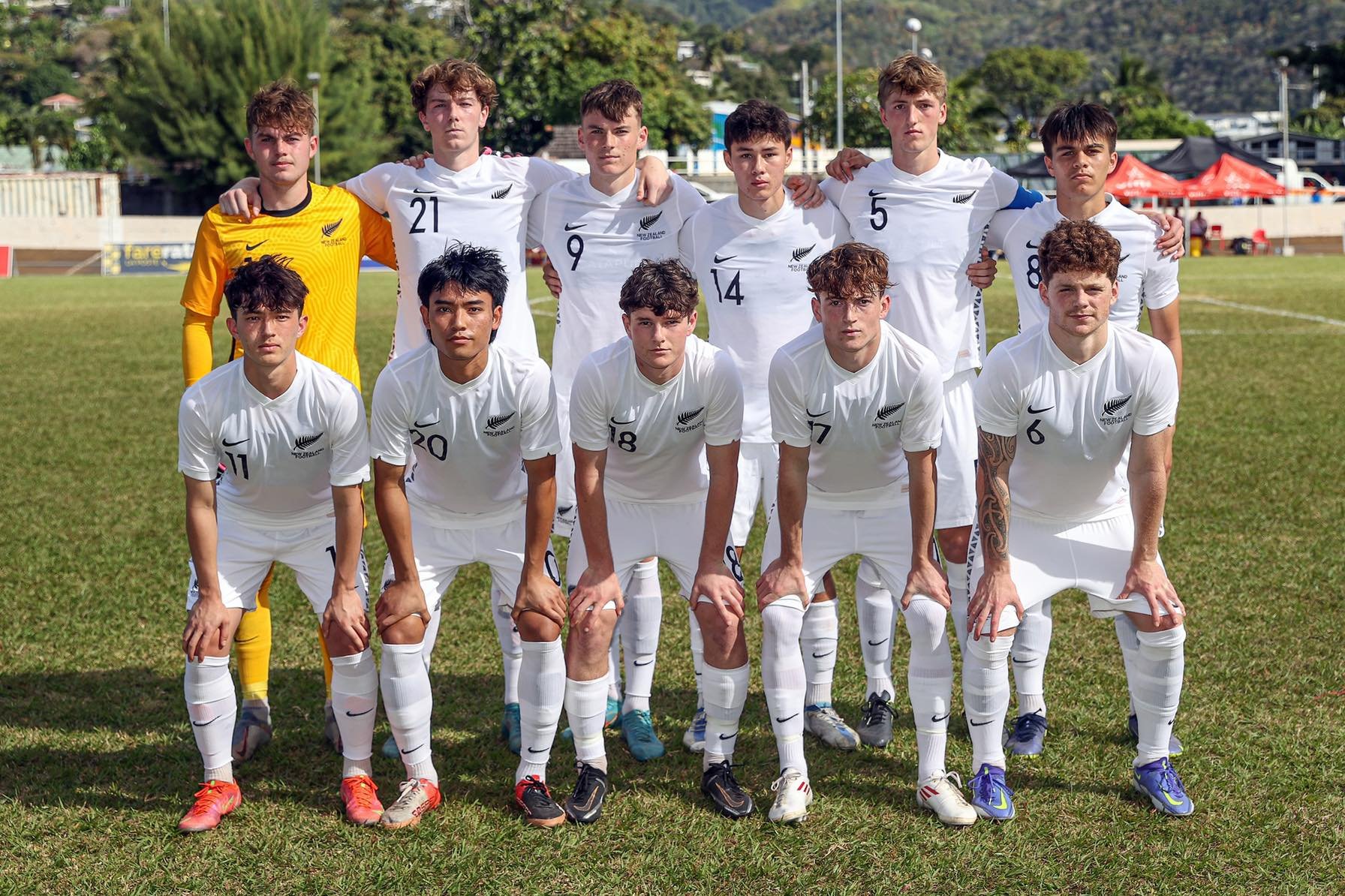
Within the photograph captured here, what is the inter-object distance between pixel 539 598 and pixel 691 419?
844mm

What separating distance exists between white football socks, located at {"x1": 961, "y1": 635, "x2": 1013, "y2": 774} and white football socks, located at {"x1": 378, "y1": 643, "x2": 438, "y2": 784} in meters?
1.94

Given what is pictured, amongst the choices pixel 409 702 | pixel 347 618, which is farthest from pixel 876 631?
pixel 347 618

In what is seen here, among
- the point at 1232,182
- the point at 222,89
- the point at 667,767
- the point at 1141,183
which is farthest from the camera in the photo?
the point at 222,89

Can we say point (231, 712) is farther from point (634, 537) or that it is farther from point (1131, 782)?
point (1131, 782)

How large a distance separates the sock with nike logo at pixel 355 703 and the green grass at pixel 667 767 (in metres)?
0.24

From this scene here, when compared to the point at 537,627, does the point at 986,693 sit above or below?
below

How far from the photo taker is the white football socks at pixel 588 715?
4.73m

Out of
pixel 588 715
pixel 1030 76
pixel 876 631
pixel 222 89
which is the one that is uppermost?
pixel 1030 76

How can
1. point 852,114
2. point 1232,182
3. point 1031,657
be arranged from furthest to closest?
point 852,114
point 1232,182
point 1031,657

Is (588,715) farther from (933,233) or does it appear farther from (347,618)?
(933,233)

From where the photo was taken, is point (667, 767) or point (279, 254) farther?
point (279, 254)

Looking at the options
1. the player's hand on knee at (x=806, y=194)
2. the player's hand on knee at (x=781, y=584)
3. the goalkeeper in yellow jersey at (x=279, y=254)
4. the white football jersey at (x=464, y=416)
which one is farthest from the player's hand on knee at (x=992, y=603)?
the goalkeeper in yellow jersey at (x=279, y=254)

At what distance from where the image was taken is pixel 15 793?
15.9ft

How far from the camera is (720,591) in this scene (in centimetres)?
465
